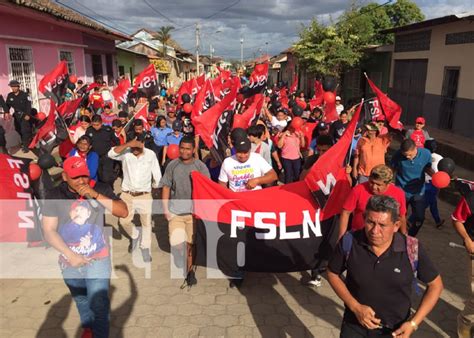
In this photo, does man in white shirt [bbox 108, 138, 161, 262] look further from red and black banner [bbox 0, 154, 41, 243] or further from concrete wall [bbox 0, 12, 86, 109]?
concrete wall [bbox 0, 12, 86, 109]

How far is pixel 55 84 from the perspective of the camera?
913 centimetres

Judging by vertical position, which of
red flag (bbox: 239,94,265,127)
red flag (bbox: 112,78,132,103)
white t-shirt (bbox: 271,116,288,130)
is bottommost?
white t-shirt (bbox: 271,116,288,130)

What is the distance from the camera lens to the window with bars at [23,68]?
41.2ft

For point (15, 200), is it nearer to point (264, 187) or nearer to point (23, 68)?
point (264, 187)

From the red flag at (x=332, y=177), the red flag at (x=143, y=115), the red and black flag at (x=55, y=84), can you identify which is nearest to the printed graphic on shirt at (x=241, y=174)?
the red flag at (x=332, y=177)

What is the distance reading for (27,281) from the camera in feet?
16.2

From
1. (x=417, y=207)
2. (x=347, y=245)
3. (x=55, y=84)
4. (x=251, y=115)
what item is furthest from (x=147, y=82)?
(x=347, y=245)

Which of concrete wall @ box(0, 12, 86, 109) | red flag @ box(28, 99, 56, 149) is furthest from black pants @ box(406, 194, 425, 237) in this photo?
concrete wall @ box(0, 12, 86, 109)

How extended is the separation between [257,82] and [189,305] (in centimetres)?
722

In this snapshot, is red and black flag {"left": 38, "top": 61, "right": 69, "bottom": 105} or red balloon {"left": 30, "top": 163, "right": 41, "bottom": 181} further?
red and black flag {"left": 38, "top": 61, "right": 69, "bottom": 105}

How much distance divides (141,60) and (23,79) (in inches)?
884

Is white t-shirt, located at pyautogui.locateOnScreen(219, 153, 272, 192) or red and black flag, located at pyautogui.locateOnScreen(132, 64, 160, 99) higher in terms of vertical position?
red and black flag, located at pyautogui.locateOnScreen(132, 64, 160, 99)

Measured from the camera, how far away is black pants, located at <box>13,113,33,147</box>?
1138 centimetres

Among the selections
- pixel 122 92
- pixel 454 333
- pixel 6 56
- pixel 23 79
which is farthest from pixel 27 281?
pixel 23 79
